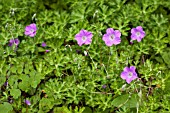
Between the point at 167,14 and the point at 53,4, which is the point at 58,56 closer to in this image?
the point at 53,4

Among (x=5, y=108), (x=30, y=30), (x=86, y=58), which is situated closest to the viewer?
(x=5, y=108)

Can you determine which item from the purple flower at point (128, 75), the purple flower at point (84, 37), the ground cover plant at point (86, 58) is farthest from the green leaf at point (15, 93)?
the purple flower at point (128, 75)

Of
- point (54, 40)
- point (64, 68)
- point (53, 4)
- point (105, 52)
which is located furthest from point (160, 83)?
point (53, 4)

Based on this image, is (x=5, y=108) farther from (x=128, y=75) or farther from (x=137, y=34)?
(x=137, y=34)

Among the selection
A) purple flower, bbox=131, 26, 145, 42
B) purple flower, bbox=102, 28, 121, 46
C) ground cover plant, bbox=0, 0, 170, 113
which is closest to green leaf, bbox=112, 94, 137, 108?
ground cover plant, bbox=0, 0, 170, 113

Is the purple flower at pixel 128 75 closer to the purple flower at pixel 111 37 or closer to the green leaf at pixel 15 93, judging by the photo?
the purple flower at pixel 111 37

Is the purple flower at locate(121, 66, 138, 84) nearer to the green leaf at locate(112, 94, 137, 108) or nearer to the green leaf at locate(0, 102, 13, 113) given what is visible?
the green leaf at locate(112, 94, 137, 108)

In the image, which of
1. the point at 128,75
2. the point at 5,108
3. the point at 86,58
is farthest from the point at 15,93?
the point at 128,75
